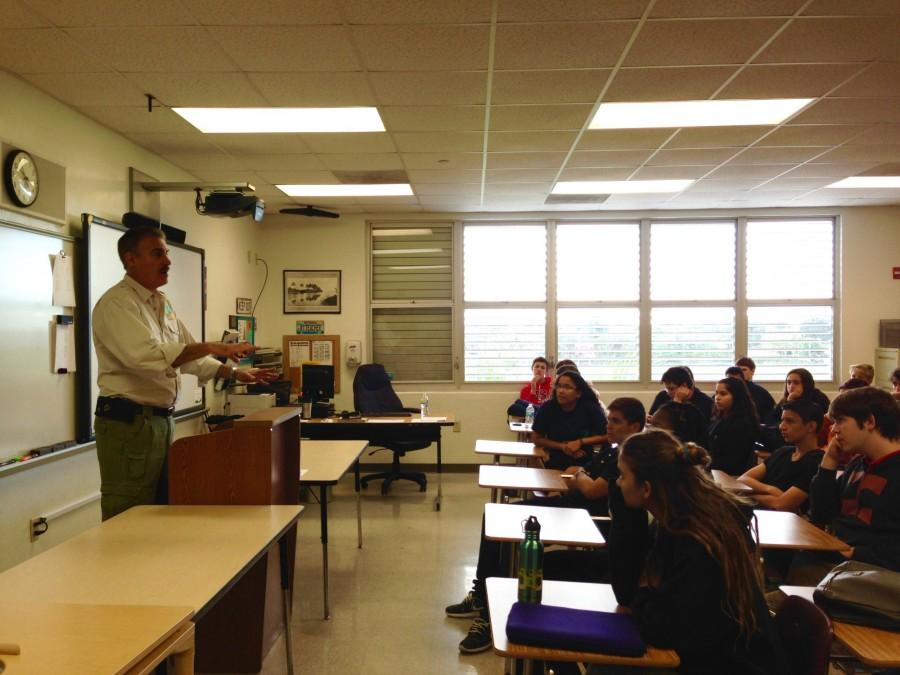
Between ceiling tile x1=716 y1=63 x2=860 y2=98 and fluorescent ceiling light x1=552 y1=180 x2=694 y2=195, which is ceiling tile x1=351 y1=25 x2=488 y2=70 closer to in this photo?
ceiling tile x1=716 y1=63 x2=860 y2=98

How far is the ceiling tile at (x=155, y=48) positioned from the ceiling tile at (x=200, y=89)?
0.08m

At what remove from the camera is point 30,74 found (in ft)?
10.8

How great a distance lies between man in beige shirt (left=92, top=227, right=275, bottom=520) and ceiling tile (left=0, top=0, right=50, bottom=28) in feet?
3.58

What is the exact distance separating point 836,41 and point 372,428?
4.51 m

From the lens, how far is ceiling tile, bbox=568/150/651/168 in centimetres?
488

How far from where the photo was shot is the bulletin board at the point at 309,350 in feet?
24.3

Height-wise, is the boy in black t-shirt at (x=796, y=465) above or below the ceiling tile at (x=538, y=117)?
below

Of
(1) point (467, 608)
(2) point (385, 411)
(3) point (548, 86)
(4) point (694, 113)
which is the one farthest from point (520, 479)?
(2) point (385, 411)

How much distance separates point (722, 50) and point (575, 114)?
105 cm

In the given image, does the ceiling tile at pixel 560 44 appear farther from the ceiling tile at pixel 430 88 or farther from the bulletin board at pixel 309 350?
the bulletin board at pixel 309 350

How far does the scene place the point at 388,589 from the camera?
149 inches

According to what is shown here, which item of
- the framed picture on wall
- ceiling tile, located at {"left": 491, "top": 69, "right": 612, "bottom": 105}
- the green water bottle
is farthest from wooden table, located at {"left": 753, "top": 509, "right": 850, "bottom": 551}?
the framed picture on wall

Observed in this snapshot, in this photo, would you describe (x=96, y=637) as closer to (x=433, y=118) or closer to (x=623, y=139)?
(x=433, y=118)

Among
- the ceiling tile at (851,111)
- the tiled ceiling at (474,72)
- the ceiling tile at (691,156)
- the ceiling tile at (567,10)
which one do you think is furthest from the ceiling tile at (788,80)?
the ceiling tile at (691,156)
